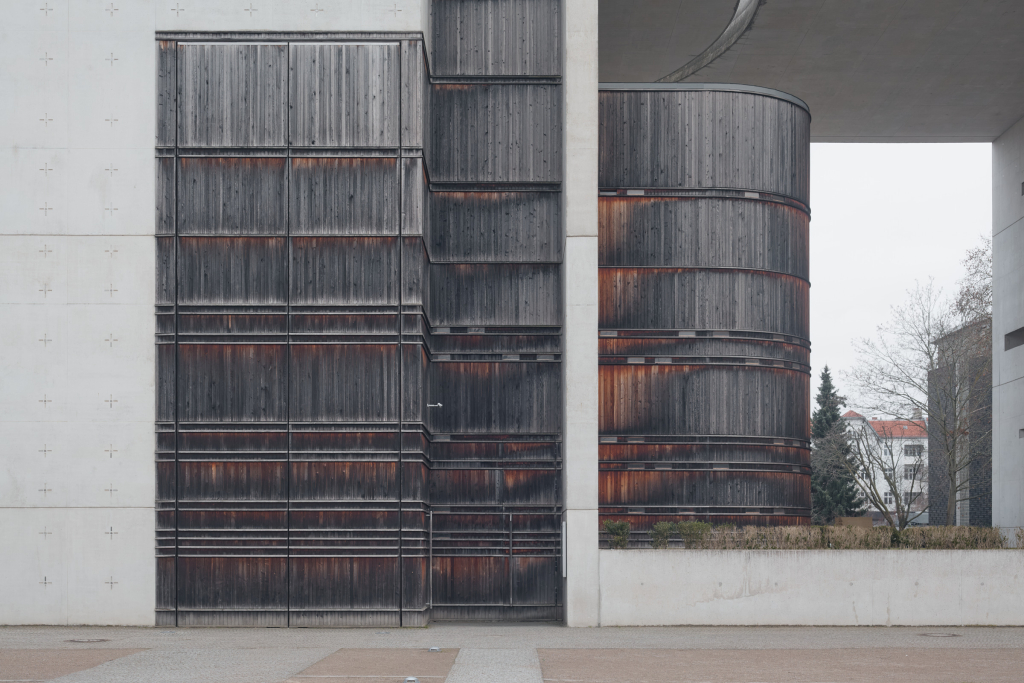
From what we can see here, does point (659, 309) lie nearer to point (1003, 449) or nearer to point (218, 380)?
point (218, 380)

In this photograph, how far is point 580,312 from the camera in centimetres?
2373

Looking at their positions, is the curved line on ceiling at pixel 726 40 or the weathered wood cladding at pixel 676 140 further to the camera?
the curved line on ceiling at pixel 726 40

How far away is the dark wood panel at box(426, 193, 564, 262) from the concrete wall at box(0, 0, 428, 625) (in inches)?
172

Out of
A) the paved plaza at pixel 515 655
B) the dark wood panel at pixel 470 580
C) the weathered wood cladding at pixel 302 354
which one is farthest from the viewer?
the dark wood panel at pixel 470 580

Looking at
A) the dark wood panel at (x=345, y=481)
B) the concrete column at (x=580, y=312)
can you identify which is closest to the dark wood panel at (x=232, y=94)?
the concrete column at (x=580, y=312)

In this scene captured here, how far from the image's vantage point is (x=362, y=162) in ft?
78.5

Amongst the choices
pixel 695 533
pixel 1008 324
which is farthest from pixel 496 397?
pixel 1008 324

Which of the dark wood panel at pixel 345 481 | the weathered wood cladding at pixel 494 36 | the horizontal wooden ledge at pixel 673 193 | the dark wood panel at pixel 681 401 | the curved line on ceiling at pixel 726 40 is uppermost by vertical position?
the curved line on ceiling at pixel 726 40

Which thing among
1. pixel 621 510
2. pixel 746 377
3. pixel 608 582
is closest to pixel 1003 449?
pixel 746 377

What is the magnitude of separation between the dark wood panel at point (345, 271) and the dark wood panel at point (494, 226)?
2194 millimetres

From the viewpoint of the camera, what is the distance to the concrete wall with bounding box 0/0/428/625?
23.2m

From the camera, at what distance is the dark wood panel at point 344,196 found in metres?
23.8

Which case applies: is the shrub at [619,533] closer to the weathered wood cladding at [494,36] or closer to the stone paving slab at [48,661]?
the stone paving slab at [48,661]

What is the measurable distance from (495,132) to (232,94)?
20.1 ft
